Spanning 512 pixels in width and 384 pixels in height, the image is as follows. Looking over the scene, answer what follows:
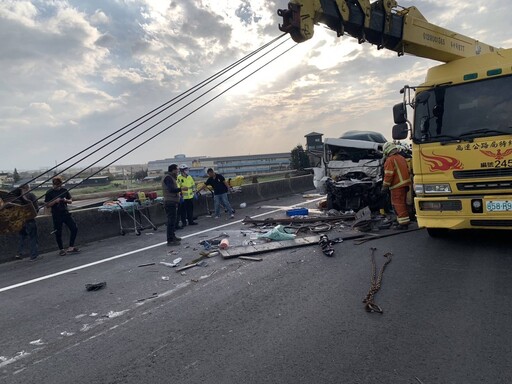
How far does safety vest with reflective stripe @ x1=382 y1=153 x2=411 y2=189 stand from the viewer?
25.3 feet

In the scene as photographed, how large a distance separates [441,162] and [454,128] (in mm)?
608

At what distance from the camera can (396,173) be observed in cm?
778

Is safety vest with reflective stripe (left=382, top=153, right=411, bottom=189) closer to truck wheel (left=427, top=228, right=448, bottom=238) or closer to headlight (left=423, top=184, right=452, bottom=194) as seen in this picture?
truck wheel (left=427, top=228, right=448, bottom=238)

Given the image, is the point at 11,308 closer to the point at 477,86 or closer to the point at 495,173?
the point at 495,173

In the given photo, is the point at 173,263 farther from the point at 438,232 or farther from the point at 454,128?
the point at 454,128

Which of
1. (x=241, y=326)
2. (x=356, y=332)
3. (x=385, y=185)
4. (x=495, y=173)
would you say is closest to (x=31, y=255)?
(x=241, y=326)

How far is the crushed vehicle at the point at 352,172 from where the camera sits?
1005cm

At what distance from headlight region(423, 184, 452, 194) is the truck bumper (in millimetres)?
101

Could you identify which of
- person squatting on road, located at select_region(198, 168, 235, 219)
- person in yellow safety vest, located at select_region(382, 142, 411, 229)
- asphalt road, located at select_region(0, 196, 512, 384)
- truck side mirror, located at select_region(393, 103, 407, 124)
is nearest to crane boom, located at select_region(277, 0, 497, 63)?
truck side mirror, located at select_region(393, 103, 407, 124)

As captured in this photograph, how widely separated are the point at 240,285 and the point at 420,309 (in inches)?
90.9

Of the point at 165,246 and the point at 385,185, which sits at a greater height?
the point at 385,185

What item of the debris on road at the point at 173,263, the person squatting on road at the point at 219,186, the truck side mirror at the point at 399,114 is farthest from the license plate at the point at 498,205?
the person squatting on road at the point at 219,186

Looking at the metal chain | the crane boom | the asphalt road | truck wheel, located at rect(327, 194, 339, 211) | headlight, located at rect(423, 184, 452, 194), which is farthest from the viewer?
truck wheel, located at rect(327, 194, 339, 211)

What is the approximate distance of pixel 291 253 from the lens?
667 centimetres
